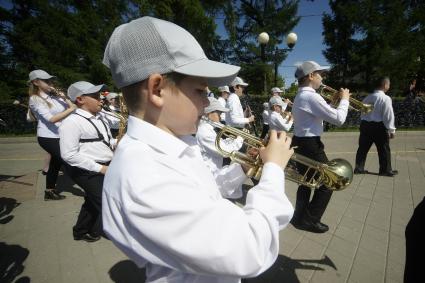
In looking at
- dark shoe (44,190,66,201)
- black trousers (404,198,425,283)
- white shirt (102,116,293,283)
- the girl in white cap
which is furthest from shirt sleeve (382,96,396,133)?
dark shoe (44,190,66,201)

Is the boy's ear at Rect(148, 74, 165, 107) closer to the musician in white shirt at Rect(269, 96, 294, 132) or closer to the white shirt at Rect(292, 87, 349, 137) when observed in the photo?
the white shirt at Rect(292, 87, 349, 137)

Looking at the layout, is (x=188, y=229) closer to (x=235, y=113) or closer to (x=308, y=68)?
(x=308, y=68)

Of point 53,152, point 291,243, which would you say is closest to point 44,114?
point 53,152

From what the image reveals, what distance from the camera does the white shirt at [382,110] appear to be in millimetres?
5820

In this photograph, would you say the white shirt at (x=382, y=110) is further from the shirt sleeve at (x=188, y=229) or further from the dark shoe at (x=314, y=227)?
the shirt sleeve at (x=188, y=229)

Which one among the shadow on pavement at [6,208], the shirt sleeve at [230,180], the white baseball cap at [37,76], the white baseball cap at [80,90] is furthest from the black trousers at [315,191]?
the shadow on pavement at [6,208]

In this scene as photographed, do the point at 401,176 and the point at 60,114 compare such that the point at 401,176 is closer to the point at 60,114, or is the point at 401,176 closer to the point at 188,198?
the point at 188,198

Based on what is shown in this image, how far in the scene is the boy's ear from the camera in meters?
1.07

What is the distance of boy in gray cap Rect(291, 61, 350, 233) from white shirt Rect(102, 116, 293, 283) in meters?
2.70

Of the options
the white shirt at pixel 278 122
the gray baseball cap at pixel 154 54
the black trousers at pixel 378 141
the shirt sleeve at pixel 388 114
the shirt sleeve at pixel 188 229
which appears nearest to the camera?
the shirt sleeve at pixel 188 229

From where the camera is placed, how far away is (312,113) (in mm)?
3592

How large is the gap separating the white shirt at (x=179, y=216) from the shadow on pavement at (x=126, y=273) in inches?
77.5

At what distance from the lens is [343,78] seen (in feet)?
82.5

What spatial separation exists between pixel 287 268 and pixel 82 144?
2.74 metres
